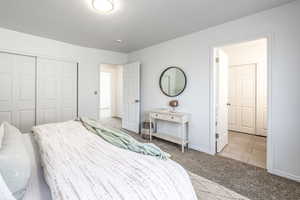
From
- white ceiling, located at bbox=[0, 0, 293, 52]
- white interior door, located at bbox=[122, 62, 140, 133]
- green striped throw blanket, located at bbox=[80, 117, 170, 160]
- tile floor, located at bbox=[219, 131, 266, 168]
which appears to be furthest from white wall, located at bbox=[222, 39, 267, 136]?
green striped throw blanket, located at bbox=[80, 117, 170, 160]

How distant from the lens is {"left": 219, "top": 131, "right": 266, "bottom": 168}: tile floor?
2.62 meters

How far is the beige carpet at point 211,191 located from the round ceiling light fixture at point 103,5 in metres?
2.66

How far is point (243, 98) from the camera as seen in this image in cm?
448

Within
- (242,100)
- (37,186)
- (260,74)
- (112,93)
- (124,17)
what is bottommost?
(37,186)

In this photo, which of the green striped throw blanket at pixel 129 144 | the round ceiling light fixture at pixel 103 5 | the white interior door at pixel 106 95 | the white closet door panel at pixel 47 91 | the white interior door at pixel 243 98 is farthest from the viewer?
the white interior door at pixel 106 95

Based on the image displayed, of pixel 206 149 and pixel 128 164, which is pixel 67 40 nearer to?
pixel 128 164

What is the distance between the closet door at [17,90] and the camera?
9.96ft

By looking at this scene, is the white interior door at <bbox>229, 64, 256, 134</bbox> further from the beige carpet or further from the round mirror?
the beige carpet

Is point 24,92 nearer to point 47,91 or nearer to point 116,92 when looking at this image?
point 47,91

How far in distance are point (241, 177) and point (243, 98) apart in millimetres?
3077

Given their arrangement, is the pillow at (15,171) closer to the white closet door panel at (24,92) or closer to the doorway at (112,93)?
the white closet door panel at (24,92)

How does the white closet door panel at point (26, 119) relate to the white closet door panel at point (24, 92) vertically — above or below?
below

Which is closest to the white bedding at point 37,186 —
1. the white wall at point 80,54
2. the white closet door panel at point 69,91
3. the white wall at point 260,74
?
the white closet door panel at point 69,91

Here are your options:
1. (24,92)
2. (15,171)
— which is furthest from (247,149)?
(24,92)
